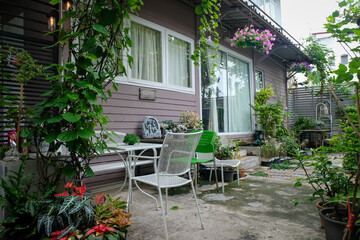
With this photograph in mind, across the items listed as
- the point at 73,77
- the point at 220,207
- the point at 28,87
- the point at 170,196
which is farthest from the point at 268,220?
the point at 28,87

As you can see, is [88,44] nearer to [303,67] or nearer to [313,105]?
[303,67]

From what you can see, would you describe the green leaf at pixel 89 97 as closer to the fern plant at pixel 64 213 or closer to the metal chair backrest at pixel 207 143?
the fern plant at pixel 64 213

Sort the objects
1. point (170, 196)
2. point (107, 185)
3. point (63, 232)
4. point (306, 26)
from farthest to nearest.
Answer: point (306, 26), point (107, 185), point (170, 196), point (63, 232)

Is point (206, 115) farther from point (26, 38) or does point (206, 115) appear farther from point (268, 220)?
point (26, 38)

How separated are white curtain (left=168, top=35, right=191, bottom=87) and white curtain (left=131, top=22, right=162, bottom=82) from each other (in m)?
0.34

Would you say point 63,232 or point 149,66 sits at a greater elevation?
point 149,66

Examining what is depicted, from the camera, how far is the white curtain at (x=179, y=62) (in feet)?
16.6

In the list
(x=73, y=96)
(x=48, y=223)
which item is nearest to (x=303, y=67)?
(x=73, y=96)

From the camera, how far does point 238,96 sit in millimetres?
7297

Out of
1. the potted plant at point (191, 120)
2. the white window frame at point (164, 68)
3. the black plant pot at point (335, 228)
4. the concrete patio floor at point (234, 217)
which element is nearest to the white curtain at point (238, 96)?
the white window frame at point (164, 68)

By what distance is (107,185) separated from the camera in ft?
12.6

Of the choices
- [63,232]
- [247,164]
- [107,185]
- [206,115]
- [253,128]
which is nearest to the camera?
[63,232]

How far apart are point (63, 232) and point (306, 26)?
460 inches

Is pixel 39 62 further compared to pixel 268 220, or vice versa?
pixel 39 62
